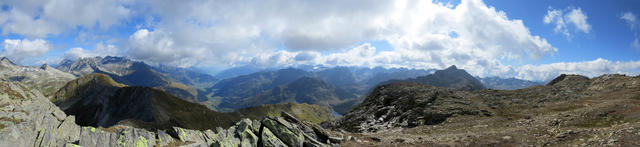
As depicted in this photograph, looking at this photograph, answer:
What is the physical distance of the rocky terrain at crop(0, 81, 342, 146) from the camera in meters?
19.6

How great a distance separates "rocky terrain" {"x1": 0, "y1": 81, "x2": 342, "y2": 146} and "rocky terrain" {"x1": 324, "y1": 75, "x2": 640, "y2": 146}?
629cm

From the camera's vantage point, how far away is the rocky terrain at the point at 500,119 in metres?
24.0

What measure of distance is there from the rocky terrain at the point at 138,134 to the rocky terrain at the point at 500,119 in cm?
629

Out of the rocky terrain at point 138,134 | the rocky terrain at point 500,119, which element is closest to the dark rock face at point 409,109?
the rocky terrain at point 500,119

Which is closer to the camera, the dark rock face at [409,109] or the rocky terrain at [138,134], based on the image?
the rocky terrain at [138,134]

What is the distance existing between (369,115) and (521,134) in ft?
124

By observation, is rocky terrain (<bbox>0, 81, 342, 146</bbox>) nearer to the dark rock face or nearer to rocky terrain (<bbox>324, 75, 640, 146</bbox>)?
rocky terrain (<bbox>324, 75, 640, 146</bbox>)

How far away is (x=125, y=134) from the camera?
870 inches

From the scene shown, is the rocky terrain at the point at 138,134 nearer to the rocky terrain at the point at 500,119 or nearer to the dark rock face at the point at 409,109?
the rocky terrain at the point at 500,119

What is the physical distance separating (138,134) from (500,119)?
45401 mm

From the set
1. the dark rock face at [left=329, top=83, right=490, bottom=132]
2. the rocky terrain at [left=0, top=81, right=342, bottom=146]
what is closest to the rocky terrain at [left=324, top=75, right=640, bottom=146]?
the dark rock face at [left=329, top=83, right=490, bottom=132]

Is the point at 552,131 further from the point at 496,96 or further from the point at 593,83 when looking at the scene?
the point at 593,83

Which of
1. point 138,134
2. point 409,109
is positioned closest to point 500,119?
point 409,109

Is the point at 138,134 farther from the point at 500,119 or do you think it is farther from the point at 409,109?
the point at 409,109
